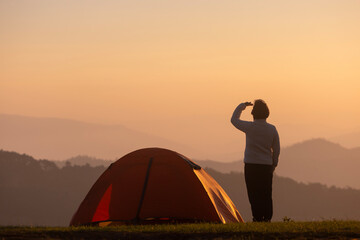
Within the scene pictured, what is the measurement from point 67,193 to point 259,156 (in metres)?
168

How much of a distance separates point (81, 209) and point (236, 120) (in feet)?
16.3

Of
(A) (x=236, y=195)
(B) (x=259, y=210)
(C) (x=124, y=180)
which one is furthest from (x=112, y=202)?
(A) (x=236, y=195)

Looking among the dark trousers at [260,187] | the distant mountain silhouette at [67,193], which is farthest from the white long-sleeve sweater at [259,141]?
the distant mountain silhouette at [67,193]

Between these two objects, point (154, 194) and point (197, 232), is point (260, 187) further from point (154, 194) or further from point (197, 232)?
point (197, 232)

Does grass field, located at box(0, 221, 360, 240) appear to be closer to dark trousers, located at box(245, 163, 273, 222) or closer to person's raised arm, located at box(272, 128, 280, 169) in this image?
dark trousers, located at box(245, 163, 273, 222)

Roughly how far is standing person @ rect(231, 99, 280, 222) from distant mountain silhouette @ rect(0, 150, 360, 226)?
149 meters

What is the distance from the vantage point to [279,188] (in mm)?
194000

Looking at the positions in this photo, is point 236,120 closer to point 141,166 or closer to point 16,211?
point 141,166

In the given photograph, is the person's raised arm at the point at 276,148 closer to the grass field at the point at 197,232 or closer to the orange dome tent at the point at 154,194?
the orange dome tent at the point at 154,194

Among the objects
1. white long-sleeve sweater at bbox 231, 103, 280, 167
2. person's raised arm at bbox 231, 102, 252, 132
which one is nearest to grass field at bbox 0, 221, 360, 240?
white long-sleeve sweater at bbox 231, 103, 280, 167

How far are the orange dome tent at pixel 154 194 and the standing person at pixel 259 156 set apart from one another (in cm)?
164

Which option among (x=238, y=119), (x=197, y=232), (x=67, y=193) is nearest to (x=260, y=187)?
(x=238, y=119)

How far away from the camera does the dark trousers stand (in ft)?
53.9

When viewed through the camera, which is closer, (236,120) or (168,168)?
(236,120)
